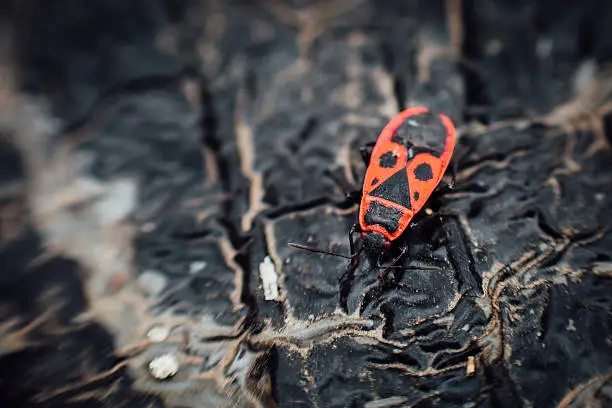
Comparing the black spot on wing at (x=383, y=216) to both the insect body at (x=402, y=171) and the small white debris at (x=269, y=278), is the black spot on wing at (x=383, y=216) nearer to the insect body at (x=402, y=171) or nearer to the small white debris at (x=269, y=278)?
the insect body at (x=402, y=171)

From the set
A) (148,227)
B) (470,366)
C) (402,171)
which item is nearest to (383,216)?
(402,171)

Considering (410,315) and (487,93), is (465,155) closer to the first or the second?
(487,93)

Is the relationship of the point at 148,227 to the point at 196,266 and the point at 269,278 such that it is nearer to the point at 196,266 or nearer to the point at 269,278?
the point at 196,266

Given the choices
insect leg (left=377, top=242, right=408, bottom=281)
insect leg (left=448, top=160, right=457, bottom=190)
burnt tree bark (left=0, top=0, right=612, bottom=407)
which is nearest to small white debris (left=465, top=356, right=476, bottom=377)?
burnt tree bark (left=0, top=0, right=612, bottom=407)

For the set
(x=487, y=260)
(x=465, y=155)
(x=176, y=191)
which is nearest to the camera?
(x=487, y=260)

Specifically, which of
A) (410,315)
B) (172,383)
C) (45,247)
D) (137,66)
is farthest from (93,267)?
(410,315)
